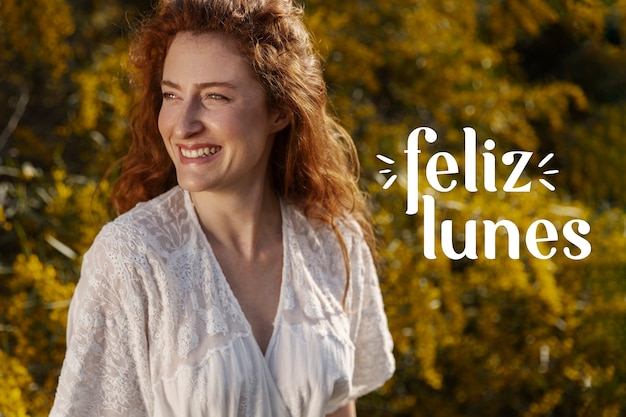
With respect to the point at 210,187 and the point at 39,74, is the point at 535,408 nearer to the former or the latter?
the point at 210,187

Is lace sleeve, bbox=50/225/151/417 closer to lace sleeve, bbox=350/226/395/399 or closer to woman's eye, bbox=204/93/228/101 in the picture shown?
woman's eye, bbox=204/93/228/101

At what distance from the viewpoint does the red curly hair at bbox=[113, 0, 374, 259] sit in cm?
170

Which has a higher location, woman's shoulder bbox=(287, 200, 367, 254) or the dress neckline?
woman's shoulder bbox=(287, 200, 367, 254)

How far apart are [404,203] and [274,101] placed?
1295 millimetres

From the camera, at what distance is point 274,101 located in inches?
70.6

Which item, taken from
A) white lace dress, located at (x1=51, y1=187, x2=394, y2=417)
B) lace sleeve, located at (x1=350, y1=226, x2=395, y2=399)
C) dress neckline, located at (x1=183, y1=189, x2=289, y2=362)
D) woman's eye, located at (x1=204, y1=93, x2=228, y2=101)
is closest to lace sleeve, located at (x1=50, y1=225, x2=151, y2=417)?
white lace dress, located at (x1=51, y1=187, x2=394, y2=417)

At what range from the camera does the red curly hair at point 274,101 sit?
1703 millimetres

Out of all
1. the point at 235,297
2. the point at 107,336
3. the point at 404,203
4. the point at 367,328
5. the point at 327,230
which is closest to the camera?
the point at 107,336

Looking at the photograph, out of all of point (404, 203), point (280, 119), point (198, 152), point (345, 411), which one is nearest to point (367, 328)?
point (345, 411)

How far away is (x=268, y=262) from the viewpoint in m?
1.90

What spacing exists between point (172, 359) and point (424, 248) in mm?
1256

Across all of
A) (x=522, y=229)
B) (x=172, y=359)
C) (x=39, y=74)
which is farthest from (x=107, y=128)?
(x=172, y=359)

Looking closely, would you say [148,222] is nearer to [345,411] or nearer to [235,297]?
[235,297]

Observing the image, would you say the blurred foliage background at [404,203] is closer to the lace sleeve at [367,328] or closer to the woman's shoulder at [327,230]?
the lace sleeve at [367,328]
